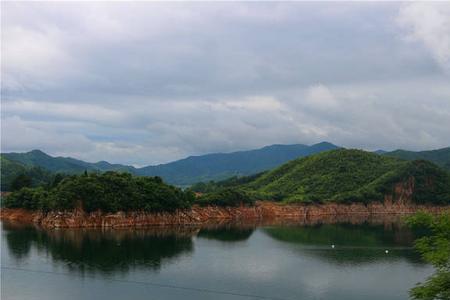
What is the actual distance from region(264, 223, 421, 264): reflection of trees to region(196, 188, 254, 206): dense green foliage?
19.5m

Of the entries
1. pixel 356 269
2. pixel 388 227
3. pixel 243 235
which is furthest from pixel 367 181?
pixel 356 269

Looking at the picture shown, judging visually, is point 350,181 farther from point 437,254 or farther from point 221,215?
point 437,254

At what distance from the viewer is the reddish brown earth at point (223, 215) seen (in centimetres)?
9206

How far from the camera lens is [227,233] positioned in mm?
94375

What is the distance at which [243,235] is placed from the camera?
93062mm

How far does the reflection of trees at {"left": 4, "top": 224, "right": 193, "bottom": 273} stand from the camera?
195 feet

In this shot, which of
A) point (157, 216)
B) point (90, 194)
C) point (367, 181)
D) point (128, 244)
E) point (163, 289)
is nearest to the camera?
point (163, 289)

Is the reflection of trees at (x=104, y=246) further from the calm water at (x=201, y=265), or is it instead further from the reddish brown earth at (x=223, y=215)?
the reddish brown earth at (x=223, y=215)

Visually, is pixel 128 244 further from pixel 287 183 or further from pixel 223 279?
pixel 287 183

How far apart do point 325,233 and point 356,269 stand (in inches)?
1577

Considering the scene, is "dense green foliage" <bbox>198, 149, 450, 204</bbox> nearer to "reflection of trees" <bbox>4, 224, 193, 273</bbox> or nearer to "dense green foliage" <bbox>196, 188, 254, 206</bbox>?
"dense green foliage" <bbox>196, 188, 254, 206</bbox>

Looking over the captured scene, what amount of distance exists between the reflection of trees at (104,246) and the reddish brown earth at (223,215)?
4.71m

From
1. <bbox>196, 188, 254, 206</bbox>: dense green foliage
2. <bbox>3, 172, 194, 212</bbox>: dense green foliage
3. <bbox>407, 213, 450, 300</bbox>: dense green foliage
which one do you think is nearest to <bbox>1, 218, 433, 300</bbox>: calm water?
<bbox>3, 172, 194, 212</bbox>: dense green foliage

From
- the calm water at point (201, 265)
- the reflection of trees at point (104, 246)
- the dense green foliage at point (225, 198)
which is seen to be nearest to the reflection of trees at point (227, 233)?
the calm water at point (201, 265)
